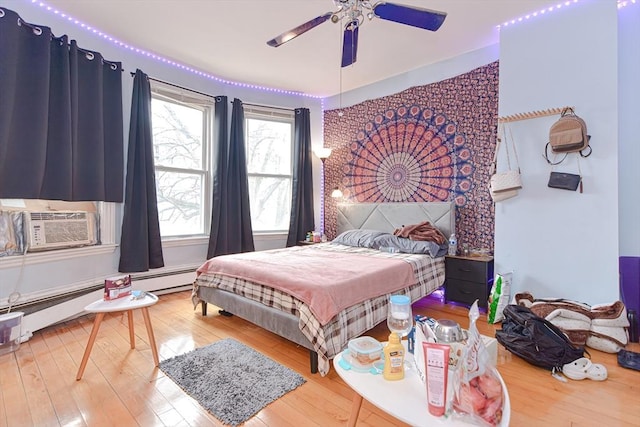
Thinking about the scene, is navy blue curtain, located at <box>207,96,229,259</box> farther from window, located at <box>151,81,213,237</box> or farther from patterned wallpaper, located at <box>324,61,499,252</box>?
patterned wallpaper, located at <box>324,61,499,252</box>

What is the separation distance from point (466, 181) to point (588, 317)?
1723mm

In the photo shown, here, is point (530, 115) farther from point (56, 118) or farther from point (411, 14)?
point (56, 118)

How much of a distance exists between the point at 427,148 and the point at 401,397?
3363mm

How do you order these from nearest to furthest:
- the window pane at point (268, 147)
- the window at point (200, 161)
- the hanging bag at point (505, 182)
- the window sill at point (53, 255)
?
the window sill at point (53, 255) < the hanging bag at point (505, 182) < the window at point (200, 161) < the window pane at point (268, 147)

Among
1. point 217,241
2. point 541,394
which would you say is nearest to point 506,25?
point 541,394

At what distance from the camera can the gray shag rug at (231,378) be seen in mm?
1701

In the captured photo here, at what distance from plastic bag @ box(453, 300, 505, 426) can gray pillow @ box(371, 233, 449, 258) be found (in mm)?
2372

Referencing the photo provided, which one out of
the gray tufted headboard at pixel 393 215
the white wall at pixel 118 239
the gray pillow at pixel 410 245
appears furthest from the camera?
the gray tufted headboard at pixel 393 215

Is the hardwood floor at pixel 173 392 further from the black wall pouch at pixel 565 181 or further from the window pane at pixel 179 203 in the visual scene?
the window pane at pixel 179 203

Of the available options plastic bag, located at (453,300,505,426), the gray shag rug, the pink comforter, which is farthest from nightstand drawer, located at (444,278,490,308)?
plastic bag, located at (453,300,505,426)

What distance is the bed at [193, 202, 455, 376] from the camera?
→ 2027mm

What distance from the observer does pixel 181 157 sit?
161 inches

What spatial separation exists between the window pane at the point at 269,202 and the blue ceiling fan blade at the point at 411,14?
3.14 metres

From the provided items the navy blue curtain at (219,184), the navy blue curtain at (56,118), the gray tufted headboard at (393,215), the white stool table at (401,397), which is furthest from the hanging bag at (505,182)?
the navy blue curtain at (56,118)
